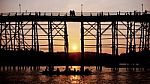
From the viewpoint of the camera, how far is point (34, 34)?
7144cm

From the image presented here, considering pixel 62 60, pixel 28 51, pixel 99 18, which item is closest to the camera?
pixel 99 18

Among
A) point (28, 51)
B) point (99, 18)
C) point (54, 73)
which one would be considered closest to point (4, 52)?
point (28, 51)

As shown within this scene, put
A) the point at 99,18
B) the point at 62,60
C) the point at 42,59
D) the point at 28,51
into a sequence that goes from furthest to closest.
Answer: the point at 62,60 < the point at 42,59 < the point at 28,51 < the point at 99,18

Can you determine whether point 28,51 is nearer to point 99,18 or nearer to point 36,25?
point 36,25

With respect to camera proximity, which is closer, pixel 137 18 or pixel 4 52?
pixel 137 18

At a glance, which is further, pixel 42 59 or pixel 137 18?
pixel 42 59

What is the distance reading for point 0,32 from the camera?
7294 centimetres

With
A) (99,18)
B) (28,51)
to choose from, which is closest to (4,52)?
(28,51)

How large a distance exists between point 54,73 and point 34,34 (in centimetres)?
555

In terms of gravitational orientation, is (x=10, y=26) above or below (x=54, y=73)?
above

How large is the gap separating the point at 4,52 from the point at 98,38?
13211mm

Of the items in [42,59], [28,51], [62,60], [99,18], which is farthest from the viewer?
[62,60]

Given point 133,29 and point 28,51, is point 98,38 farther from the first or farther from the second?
point 28,51

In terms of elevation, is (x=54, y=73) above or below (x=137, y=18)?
below
